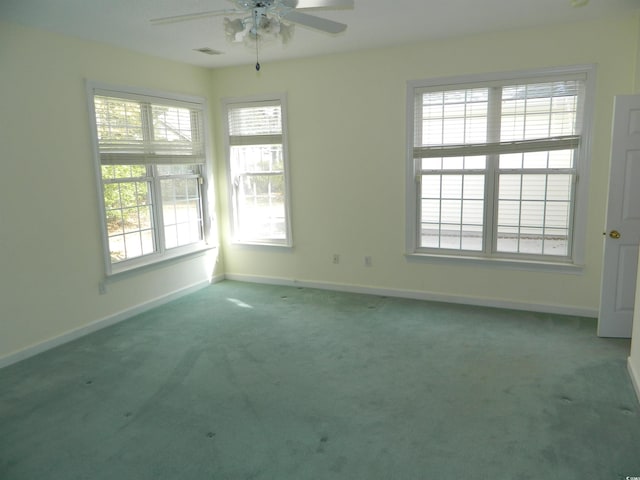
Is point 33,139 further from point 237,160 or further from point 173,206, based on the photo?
point 237,160

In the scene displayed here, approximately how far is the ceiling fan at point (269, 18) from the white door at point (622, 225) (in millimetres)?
2501

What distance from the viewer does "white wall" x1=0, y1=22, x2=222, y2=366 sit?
3.70m

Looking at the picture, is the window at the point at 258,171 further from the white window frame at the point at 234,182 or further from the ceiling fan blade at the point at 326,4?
the ceiling fan blade at the point at 326,4

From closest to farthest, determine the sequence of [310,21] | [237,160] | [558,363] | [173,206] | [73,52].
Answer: [310,21] < [558,363] < [73,52] < [173,206] < [237,160]

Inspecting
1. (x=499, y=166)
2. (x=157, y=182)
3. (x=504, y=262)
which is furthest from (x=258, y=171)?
(x=504, y=262)

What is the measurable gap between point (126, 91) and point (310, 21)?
9.04ft

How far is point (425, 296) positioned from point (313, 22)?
10.9 ft

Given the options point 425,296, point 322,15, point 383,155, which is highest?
point 322,15

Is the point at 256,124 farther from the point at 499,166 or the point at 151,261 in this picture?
the point at 499,166

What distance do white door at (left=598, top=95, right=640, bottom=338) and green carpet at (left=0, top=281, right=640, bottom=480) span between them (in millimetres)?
222

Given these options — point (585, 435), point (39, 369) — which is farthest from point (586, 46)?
point (39, 369)

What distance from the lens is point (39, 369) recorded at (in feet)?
12.0

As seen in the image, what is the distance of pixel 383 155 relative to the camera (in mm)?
5008

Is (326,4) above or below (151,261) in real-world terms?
above
